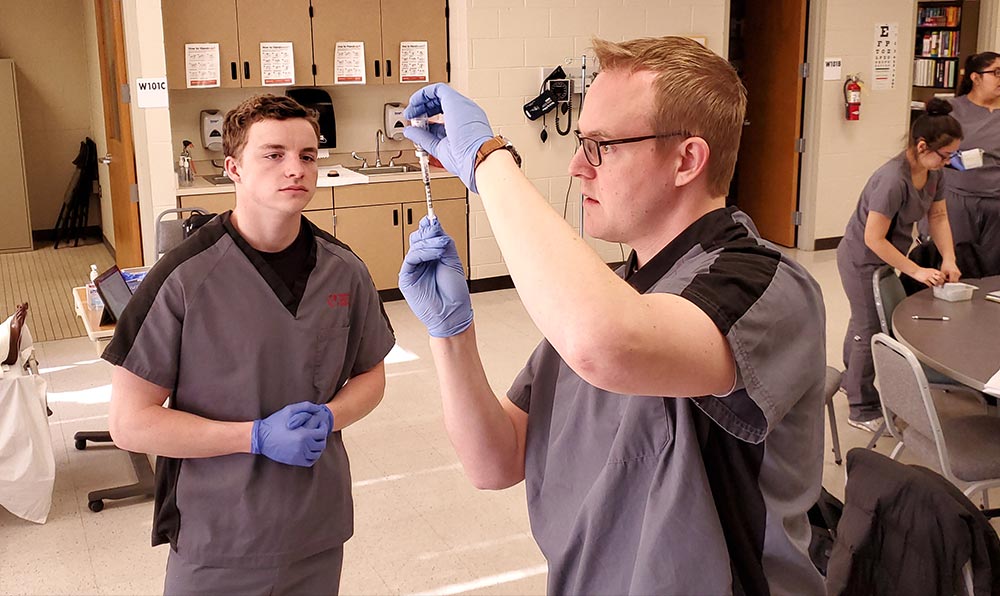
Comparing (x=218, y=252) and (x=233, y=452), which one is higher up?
(x=218, y=252)

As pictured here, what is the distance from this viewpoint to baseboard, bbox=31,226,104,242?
960 cm

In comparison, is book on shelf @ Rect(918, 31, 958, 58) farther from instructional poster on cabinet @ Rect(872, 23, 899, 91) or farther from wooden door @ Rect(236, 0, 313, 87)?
wooden door @ Rect(236, 0, 313, 87)

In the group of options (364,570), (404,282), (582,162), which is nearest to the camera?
(582,162)

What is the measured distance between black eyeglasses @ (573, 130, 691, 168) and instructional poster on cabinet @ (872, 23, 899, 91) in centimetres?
806

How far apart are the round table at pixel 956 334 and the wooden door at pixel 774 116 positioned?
4.45 meters

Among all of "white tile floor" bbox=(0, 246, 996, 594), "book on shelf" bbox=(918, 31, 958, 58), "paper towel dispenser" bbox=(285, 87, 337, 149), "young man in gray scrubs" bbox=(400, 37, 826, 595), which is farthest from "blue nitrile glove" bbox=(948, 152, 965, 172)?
"book on shelf" bbox=(918, 31, 958, 58)

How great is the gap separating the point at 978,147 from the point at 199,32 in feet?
16.5

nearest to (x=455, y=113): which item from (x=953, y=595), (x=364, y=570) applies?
(x=953, y=595)

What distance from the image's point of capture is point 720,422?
3.99ft

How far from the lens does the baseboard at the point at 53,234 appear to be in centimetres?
960

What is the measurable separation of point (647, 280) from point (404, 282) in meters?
0.38

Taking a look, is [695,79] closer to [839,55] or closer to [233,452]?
[233,452]

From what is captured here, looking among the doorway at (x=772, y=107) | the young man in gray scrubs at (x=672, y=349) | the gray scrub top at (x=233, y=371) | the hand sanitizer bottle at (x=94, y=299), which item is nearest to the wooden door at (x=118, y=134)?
the hand sanitizer bottle at (x=94, y=299)

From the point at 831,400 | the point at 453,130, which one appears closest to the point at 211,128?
the point at 831,400
